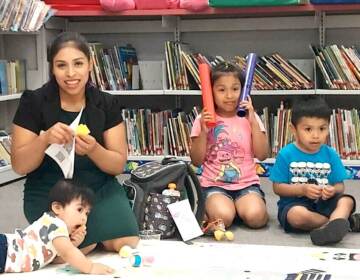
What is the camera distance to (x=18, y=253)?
66.4 inches

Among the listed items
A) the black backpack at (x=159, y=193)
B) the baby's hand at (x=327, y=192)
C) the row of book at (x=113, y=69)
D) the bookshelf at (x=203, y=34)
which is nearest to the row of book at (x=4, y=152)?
the bookshelf at (x=203, y=34)

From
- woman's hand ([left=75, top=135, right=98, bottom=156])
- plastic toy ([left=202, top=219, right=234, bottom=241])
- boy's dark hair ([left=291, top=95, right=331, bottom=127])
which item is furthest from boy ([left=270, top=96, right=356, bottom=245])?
woman's hand ([left=75, top=135, right=98, bottom=156])

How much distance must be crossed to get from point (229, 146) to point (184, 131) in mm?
1040

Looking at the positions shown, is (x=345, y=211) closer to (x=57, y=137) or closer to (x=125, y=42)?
(x=57, y=137)

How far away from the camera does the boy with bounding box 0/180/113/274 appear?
166 cm

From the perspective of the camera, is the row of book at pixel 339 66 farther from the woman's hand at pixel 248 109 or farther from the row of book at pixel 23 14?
the row of book at pixel 23 14

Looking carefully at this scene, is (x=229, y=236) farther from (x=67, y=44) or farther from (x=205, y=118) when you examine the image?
(x=67, y=44)

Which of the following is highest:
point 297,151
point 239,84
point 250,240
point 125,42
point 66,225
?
point 125,42

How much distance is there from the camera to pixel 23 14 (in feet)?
10.1

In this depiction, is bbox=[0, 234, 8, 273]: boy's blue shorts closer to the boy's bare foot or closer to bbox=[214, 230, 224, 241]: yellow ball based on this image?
bbox=[214, 230, 224, 241]: yellow ball

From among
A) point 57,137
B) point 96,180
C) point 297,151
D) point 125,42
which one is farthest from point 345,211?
point 125,42

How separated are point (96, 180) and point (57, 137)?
29 cm

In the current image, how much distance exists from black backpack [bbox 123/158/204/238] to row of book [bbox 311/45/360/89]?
51.1 inches

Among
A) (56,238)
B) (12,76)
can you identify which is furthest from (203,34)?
(56,238)
